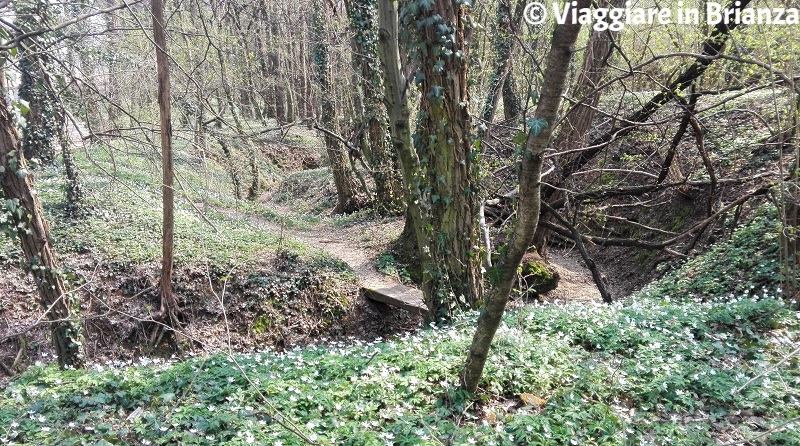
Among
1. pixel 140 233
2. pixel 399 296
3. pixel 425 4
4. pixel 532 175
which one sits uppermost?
pixel 425 4

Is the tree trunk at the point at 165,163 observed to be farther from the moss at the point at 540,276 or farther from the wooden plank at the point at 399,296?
the moss at the point at 540,276

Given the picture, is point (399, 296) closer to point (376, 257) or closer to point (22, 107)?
point (376, 257)

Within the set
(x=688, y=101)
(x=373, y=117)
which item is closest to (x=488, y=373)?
(x=688, y=101)

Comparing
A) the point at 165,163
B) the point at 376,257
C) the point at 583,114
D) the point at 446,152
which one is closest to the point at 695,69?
the point at 583,114

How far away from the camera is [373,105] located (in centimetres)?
1146

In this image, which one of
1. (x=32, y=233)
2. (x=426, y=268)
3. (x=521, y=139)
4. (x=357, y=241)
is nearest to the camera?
(x=521, y=139)

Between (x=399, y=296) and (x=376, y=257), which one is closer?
(x=399, y=296)

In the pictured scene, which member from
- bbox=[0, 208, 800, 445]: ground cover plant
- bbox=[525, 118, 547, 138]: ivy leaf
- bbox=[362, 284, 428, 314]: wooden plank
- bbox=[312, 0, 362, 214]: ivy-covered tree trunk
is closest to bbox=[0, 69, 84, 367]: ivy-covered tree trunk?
bbox=[0, 208, 800, 445]: ground cover plant

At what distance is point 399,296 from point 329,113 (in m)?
7.03

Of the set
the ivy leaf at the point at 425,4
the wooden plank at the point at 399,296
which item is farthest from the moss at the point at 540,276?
the ivy leaf at the point at 425,4

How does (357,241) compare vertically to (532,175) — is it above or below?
below

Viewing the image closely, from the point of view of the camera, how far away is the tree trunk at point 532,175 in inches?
87.1

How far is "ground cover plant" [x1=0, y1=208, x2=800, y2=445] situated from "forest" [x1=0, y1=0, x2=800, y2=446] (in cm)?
2

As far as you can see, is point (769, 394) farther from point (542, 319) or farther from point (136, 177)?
point (136, 177)
